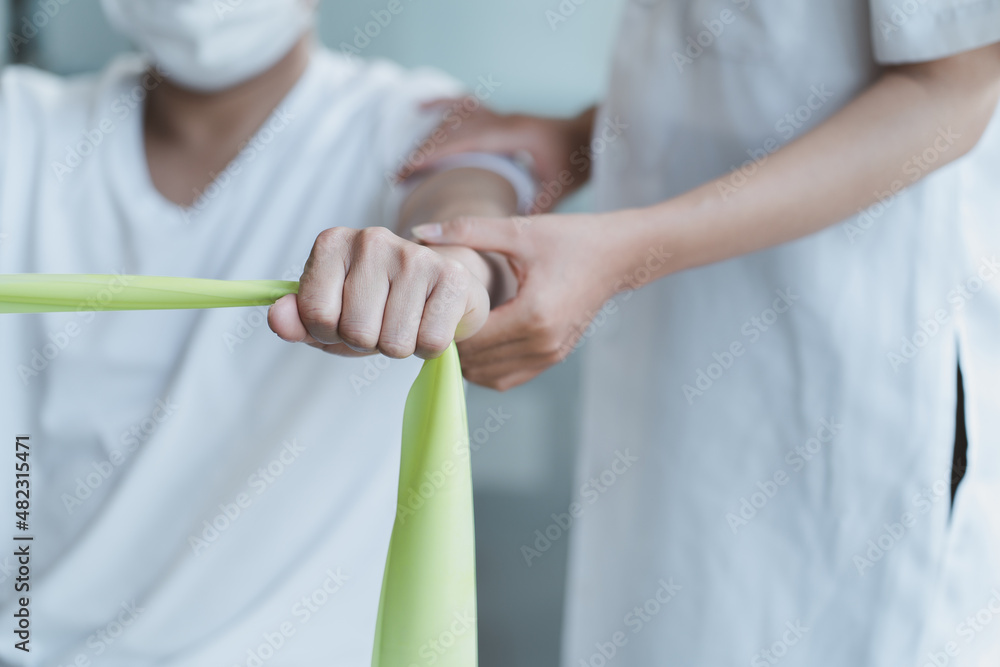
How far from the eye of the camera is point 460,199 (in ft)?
2.33

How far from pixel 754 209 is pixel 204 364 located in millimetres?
494

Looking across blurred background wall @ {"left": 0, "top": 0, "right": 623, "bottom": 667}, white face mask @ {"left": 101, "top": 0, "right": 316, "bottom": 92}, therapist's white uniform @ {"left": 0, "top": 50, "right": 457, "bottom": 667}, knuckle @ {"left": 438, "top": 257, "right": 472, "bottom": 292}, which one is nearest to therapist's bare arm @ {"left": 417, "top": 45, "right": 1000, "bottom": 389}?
knuckle @ {"left": 438, "top": 257, "right": 472, "bottom": 292}

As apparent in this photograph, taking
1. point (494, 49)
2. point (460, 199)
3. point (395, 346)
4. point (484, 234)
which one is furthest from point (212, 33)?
point (494, 49)

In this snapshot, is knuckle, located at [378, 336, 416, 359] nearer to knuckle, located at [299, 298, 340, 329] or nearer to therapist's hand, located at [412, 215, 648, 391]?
knuckle, located at [299, 298, 340, 329]

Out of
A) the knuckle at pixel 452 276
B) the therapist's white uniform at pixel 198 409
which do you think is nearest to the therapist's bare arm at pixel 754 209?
the knuckle at pixel 452 276

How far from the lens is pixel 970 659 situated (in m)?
0.64

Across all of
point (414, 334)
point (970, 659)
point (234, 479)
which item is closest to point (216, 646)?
point (234, 479)

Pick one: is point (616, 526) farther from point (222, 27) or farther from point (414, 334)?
point (222, 27)

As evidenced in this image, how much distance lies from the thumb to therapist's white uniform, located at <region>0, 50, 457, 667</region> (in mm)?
226

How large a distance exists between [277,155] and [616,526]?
1.69 ft

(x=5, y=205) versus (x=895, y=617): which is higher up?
(x=5, y=205)

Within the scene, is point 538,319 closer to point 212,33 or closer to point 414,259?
point 414,259

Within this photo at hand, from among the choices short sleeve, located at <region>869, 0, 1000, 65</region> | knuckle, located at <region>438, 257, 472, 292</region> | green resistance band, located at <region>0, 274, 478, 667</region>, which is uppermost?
short sleeve, located at <region>869, 0, 1000, 65</region>

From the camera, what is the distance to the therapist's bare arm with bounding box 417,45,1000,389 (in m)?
0.53
